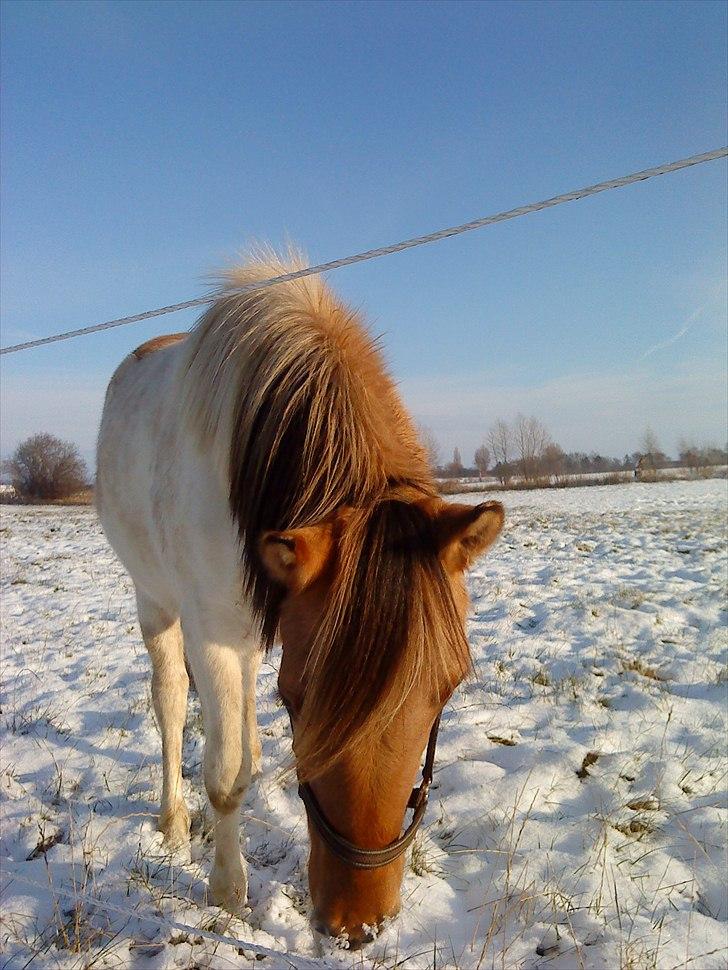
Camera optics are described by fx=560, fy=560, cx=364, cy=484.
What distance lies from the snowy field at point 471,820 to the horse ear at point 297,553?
3.45 feet

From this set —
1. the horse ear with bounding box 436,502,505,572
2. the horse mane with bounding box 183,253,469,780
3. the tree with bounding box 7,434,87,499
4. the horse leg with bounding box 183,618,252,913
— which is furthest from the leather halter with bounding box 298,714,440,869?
the tree with bounding box 7,434,87,499

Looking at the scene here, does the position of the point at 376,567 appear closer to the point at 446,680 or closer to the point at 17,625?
the point at 446,680

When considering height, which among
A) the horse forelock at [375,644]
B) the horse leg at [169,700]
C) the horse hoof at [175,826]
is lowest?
the horse hoof at [175,826]

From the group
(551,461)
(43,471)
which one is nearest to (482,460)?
(551,461)

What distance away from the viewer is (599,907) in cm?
196

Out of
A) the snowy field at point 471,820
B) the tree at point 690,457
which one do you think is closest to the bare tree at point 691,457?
the tree at point 690,457

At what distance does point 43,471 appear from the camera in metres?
43.7

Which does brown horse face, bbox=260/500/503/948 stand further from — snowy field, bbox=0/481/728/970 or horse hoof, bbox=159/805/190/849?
horse hoof, bbox=159/805/190/849

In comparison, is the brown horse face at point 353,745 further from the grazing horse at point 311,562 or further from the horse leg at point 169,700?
the horse leg at point 169,700

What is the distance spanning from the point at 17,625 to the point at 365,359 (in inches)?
210

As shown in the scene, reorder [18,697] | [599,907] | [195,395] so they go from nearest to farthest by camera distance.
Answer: [599,907] → [195,395] → [18,697]

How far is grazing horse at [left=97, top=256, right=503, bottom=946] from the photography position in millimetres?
1348

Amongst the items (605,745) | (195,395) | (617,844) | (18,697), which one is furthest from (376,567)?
(18,697)

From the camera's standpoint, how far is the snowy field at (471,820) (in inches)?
73.1
